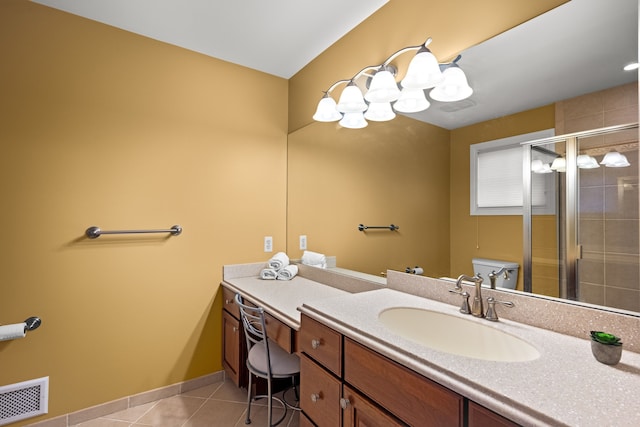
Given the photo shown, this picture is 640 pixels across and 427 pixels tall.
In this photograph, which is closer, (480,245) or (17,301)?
(480,245)

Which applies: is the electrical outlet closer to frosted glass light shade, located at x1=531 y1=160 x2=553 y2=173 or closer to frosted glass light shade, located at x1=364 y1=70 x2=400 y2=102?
frosted glass light shade, located at x1=364 y1=70 x2=400 y2=102

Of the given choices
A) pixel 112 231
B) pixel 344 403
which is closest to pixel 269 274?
pixel 112 231

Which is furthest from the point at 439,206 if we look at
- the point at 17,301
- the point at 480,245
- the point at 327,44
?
the point at 17,301

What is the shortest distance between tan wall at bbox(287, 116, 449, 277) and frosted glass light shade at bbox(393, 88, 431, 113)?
0.07 meters

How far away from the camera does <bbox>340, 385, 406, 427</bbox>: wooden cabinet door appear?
923mm

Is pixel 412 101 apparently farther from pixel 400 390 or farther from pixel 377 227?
pixel 400 390

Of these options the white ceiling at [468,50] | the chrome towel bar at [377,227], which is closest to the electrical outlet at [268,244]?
the chrome towel bar at [377,227]

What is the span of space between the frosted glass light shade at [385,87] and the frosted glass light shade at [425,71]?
15cm

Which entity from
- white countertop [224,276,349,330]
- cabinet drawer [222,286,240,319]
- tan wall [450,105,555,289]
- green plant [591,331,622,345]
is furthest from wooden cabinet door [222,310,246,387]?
green plant [591,331,622,345]

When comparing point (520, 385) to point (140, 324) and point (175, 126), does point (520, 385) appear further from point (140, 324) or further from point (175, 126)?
point (175, 126)

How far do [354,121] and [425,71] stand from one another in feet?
2.31

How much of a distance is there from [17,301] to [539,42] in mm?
2686

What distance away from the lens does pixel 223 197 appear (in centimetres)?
226

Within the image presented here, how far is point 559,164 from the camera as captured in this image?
1.07 metres
